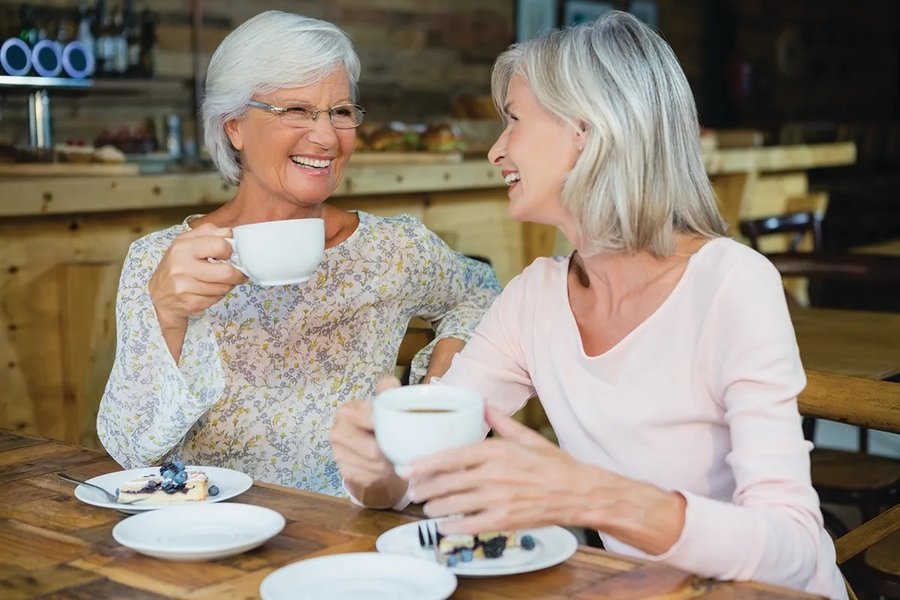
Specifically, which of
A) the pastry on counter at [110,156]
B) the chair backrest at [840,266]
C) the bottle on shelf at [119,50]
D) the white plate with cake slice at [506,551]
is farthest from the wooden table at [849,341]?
the bottle on shelf at [119,50]

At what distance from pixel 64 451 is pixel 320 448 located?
46 cm

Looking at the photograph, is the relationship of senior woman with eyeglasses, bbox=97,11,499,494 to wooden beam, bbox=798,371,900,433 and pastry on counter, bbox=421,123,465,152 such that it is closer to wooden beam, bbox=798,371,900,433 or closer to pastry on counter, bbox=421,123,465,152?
wooden beam, bbox=798,371,900,433

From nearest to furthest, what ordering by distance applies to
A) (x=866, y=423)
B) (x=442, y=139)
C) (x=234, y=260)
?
(x=234, y=260) → (x=866, y=423) → (x=442, y=139)

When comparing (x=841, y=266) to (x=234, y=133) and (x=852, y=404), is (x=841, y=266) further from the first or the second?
(x=234, y=133)

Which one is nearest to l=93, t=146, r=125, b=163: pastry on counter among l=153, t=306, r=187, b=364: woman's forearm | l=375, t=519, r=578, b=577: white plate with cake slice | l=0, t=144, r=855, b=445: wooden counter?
l=0, t=144, r=855, b=445: wooden counter

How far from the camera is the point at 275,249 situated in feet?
4.85

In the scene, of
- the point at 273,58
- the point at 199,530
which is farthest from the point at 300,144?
the point at 199,530

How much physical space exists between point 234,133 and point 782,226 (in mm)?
2208

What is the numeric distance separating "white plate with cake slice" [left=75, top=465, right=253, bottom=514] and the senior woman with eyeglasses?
0.70ft

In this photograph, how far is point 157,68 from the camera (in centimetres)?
543

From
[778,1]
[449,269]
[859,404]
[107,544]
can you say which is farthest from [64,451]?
[778,1]

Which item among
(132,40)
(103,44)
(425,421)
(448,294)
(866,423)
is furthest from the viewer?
(132,40)

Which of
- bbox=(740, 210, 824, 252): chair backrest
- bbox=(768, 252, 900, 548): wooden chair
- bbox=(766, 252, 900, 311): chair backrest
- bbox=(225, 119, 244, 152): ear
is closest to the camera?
bbox=(225, 119, 244, 152): ear

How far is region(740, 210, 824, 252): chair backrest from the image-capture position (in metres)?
3.59
